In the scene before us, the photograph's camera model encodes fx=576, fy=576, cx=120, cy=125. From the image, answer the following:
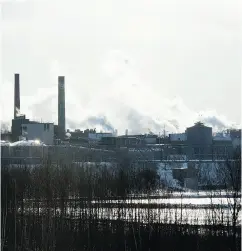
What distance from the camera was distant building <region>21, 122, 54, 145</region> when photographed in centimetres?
1392

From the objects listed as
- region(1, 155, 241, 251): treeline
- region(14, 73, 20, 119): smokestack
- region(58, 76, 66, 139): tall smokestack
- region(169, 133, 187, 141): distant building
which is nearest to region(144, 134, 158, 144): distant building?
region(169, 133, 187, 141): distant building

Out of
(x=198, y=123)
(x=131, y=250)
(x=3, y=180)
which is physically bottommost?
(x=131, y=250)

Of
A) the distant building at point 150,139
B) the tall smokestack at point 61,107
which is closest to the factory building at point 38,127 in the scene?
the tall smokestack at point 61,107

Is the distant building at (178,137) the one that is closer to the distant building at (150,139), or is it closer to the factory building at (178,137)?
the factory building at (178,137)

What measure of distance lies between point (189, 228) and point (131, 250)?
774mm

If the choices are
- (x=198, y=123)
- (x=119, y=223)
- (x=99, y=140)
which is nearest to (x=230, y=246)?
(x=119, y=223)

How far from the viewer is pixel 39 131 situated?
46.6 ft

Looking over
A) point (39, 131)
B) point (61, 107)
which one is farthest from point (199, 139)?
point (39, 131)

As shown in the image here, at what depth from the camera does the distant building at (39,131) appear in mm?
13920

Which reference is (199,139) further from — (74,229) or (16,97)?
(74,229)

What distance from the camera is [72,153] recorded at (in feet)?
37.2

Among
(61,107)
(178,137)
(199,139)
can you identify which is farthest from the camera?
(178,137)

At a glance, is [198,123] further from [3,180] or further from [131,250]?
[131,250]

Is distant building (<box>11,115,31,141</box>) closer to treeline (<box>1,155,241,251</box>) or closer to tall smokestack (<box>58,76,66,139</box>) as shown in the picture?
tall smokestack (<box>58,76,66,139</box>)
